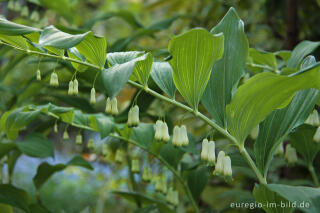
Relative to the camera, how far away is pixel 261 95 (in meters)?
1.02

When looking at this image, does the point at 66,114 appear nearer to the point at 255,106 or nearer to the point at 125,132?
the point at 125,132

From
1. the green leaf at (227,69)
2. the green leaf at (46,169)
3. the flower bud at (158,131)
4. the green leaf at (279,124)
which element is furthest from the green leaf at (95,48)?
the green leaf at (46,169)

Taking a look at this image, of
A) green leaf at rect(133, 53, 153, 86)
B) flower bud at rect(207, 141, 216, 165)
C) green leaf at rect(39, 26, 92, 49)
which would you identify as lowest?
flower bud at rect(207, 141, 216, 165)

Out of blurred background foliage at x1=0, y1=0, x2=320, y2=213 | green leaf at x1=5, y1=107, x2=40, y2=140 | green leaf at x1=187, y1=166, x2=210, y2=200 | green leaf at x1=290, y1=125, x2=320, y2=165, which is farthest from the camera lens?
blurred background foliage at x1=0, y1=0, x2=320, y2=213

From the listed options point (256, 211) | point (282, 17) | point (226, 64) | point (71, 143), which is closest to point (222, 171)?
point (226, 64)

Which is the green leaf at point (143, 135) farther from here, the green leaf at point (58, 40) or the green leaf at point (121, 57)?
the green leaf at point (58, 40)

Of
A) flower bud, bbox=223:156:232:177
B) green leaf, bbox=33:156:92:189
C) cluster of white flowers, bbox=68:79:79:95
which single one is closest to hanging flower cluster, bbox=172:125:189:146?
flower bud, bbox=223:156:232:177

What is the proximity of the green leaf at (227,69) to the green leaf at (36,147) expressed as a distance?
2.93ft

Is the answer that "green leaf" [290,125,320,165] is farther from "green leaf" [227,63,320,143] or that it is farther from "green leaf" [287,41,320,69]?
"green leaf" [227,63,320,143]

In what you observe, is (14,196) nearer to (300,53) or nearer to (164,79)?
(164,79)

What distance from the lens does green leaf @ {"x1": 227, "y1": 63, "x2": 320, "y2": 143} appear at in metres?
0.96

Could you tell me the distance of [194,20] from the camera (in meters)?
3.27

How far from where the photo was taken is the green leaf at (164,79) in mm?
1164

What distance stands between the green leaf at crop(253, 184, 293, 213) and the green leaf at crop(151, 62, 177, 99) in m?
0.41
